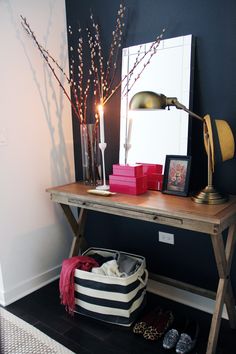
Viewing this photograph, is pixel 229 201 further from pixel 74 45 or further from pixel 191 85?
pixel 74 45

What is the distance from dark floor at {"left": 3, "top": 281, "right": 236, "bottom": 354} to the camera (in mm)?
1740

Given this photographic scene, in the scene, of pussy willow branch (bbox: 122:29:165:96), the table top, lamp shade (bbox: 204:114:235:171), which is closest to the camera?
the table top

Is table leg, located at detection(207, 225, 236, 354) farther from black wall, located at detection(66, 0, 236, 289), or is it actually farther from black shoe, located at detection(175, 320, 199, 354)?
black wall, located at detection(66, 0, 236, 289)

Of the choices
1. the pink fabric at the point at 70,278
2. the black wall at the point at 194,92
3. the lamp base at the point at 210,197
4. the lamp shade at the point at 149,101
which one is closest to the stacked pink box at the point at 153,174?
the black wall at the point at 194,92

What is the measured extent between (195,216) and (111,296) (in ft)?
2.57

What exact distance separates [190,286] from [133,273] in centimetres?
39

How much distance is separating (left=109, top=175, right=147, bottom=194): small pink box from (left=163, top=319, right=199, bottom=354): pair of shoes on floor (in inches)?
32.7

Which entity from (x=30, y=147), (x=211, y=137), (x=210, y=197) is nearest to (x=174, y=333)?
(x=210, y=197)

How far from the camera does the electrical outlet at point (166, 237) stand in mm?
2113

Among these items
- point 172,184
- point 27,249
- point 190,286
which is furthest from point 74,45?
point 190,286

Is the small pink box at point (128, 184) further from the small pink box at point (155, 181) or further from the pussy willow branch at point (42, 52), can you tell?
the pussy willow branch at point (42, 52)

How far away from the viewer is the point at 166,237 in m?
2.14

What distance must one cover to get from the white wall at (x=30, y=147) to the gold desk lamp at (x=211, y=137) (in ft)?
2.95

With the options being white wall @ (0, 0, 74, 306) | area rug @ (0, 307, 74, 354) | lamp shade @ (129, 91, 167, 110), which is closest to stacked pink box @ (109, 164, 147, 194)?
lamp shade @ (129, 91, 167, 110)
